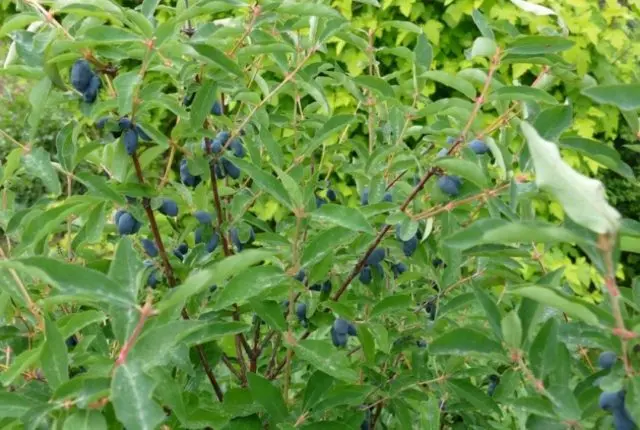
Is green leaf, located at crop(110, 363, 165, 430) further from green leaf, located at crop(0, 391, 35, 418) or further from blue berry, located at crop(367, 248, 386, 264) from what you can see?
blue berry, located at crop(367, 248, 386, 264)

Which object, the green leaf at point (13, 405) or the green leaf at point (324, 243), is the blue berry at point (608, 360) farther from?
the green leaf at point (13, 405)

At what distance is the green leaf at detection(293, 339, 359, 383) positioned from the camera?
105 centimetres

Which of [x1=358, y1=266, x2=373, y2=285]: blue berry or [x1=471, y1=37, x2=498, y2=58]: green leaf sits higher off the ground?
[x1=471, y1=37, x2=498, y2=58]: green leaf

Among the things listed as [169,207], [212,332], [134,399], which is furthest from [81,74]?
[134,399]

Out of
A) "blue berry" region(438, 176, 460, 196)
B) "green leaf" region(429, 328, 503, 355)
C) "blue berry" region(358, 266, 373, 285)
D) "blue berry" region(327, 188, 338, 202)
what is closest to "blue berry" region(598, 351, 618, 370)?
"green leaf" region(429, 328, 503, 355)

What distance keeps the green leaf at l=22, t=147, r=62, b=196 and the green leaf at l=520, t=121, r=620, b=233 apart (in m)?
0.76

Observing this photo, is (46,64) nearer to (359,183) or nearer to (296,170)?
(296,170)

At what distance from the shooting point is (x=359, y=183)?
4.94ft

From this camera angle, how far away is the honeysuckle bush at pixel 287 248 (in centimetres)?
78

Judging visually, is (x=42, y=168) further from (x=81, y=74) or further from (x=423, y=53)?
(x=423, y=53)

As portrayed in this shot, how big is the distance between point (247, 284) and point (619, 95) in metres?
0.47

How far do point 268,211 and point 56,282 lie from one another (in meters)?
2.49

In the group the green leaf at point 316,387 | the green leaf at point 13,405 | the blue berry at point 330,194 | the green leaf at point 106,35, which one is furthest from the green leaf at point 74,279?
the blue berry at point 330,194

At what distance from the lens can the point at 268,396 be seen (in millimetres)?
1104
